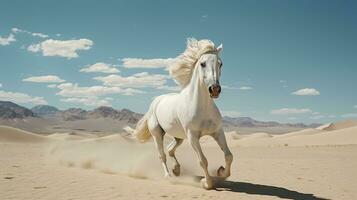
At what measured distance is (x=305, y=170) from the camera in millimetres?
13852

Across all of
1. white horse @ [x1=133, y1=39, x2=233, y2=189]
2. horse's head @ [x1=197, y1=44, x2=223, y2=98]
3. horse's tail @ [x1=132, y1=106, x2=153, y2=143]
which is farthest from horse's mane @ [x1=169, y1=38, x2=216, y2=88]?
horse's tail @ [x1=132, y1=106, x2=153, y2=143]

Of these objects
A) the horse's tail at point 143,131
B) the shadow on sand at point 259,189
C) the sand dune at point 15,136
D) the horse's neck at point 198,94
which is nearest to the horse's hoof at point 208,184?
the shadow on sand at point 259,189

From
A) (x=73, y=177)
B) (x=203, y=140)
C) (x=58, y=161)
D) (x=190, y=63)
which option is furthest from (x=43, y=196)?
(x=203, y=140)

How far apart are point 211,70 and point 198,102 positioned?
0.81 meters

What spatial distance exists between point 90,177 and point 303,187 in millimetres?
5040

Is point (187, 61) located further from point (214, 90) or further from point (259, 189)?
point (259, 189)

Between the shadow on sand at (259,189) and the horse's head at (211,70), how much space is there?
227 centimetres

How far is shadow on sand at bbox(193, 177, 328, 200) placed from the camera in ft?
29.2

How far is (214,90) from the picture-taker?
8.09 meters

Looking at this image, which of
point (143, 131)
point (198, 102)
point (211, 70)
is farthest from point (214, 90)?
point (143, 131)

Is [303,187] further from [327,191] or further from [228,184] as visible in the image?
[228,184]

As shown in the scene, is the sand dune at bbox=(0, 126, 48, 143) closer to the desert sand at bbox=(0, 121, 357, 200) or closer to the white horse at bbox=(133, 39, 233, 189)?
the desert sand at bbox=(0, 121, 357, 200)

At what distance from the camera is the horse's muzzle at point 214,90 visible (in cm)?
810

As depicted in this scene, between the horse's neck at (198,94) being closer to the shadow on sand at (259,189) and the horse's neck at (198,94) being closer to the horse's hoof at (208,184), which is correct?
the horse's hoof at (208,184)
